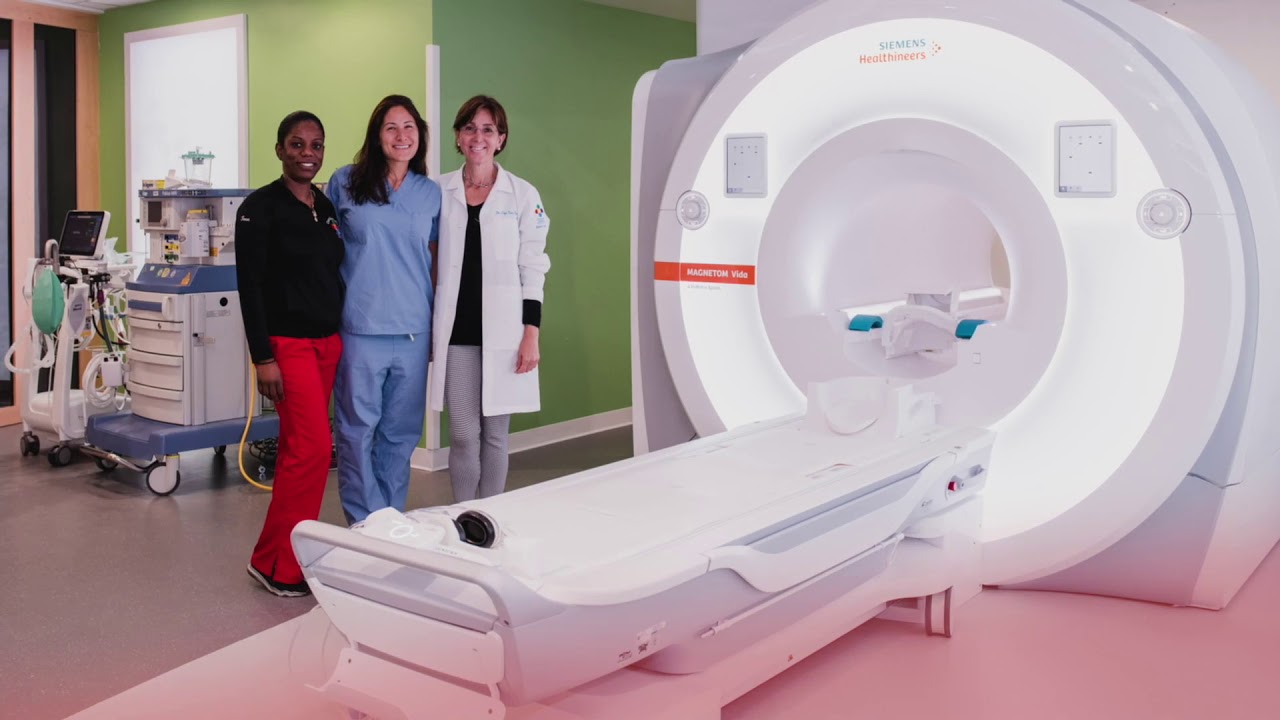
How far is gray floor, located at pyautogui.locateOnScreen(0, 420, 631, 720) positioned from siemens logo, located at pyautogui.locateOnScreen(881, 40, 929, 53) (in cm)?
204

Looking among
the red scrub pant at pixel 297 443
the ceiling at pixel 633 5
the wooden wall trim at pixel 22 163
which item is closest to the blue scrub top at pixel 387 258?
the red scrub pant at pixel 297 443

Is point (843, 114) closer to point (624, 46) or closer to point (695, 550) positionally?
point (695, 550)

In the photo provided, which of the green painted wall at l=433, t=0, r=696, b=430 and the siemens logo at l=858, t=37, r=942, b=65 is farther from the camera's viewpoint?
the green painted wall at l=433, t=0, r=696, b=430

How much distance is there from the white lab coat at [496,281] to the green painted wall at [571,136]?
1737 millimetres

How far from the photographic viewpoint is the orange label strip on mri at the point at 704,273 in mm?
3104

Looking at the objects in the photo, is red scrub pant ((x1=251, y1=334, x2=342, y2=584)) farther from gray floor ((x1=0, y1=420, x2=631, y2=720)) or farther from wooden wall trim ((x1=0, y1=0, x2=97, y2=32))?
wooden wall trim ((x1=0, y1=0, x2=97, y2=32))

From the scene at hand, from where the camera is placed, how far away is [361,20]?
509cm

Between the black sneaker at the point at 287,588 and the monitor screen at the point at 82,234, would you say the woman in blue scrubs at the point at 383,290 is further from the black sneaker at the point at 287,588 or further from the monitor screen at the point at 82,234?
the monitor screen at the point at 82,234

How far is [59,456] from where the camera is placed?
4898 mm

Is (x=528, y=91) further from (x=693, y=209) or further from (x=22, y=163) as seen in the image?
(x=22, y=163)

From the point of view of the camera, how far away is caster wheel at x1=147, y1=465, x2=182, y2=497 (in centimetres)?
440

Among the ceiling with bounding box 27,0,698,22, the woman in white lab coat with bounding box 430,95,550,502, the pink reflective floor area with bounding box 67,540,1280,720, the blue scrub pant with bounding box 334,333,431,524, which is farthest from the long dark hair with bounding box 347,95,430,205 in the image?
the ceiling with bounding box 27,0,698,22

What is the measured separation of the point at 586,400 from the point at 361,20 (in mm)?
2065

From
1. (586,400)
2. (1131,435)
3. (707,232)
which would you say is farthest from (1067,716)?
(586,400)
